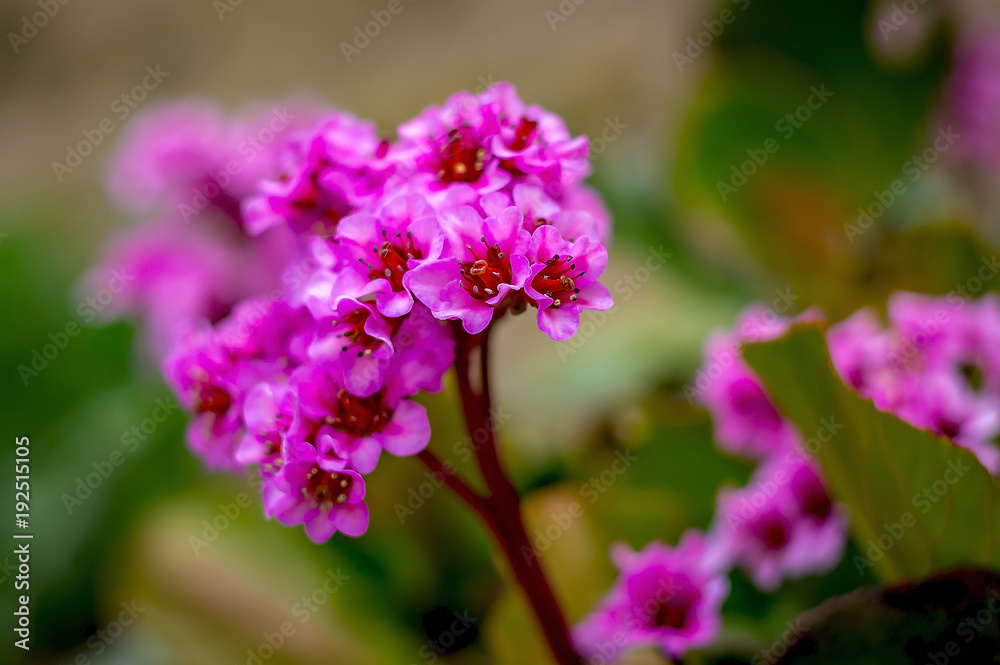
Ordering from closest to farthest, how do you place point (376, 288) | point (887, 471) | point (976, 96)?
point (376, 288), point (887, 471), point (976, 96)

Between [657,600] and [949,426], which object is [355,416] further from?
[949,426]

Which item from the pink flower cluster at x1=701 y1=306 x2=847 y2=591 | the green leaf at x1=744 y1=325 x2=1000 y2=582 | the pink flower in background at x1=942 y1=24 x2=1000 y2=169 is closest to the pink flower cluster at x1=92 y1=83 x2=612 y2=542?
the green leaf at x1=744 y1=325 x2=1000 y2=582

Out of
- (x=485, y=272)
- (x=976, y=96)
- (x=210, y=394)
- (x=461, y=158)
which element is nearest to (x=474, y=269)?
(x=485, y=272)

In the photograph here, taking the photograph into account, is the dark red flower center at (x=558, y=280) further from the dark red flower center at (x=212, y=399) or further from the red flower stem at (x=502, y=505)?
the dark red flower center at (x=212, y=399)

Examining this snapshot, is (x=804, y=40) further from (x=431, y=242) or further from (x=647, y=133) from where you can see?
(x=431, y=242)

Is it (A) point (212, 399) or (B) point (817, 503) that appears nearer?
(A) point (212, 399)

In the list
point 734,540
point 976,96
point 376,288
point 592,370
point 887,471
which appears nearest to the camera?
point 376,288

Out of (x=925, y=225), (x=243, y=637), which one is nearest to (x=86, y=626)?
(x=243, y=637)
